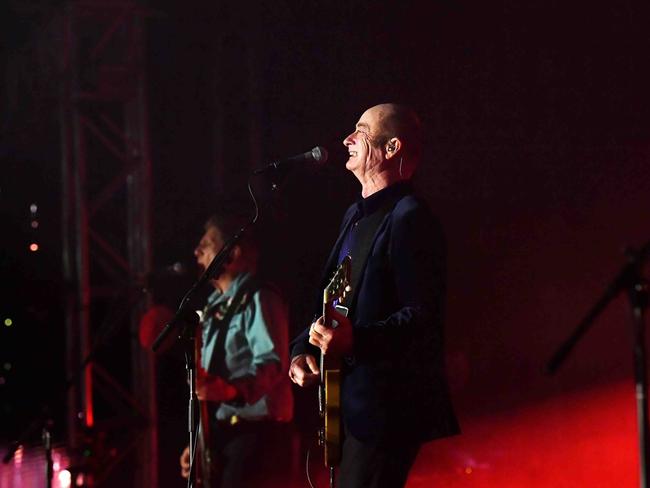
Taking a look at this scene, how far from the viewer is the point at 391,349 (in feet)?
10.9

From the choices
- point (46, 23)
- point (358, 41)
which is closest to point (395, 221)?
point (358, 41)

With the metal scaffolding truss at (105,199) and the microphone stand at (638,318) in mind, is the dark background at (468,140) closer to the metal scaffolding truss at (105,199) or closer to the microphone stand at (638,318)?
the metal scaffolding truss at (105,199)

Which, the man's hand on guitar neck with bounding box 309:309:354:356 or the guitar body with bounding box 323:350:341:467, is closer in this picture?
the man's hand on guitar neck with bounding box 309:309:354:356

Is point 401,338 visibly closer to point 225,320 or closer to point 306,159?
point 306,159

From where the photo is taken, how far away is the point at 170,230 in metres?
7.79

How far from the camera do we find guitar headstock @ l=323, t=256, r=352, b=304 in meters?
3.57

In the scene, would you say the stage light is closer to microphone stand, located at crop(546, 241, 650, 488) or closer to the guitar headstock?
the guitar headstock

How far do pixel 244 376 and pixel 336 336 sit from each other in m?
1.91

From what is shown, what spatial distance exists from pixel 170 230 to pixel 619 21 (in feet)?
12.0

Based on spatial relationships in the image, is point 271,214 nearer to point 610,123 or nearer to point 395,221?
point 610,123

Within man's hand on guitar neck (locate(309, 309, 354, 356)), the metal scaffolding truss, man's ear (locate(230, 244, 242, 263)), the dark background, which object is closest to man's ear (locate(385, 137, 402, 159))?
man's hand on guitar neck (locate(309, 309, 354, 356))

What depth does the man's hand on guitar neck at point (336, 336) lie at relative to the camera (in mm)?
3279

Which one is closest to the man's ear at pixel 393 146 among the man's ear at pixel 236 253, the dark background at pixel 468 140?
the man's ear at pixel 236 253

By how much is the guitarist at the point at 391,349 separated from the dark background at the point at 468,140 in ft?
7.61
